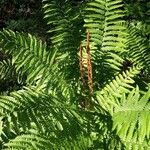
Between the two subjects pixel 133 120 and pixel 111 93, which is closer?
pixel 133 120

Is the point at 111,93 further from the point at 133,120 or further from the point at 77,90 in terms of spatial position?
the point at 133,120

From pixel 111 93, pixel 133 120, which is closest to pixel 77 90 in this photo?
pixel 111 93

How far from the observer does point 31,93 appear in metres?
3.23

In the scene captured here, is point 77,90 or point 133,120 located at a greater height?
point 77,90

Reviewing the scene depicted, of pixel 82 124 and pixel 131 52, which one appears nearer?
pixel 82 124

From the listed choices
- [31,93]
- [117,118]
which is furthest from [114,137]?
[31,93]

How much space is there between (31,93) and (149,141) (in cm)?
102

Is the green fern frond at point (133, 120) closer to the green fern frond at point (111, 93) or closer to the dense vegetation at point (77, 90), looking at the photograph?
the dense vegetation at point (77, 90)

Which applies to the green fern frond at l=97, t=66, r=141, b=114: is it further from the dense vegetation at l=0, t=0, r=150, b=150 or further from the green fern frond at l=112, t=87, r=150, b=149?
the green fern frond at l=112, t=87, r=150, b=149

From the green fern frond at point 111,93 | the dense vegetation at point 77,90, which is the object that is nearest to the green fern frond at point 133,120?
the dense vegetation at point 77,90

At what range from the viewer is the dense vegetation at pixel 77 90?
117 inches

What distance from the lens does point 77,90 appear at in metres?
3.68

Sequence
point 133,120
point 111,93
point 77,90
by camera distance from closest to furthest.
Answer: point 133,120
point 111,93
point 77,90

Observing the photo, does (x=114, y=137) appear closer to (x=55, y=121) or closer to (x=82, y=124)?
(x=82, y=124)
